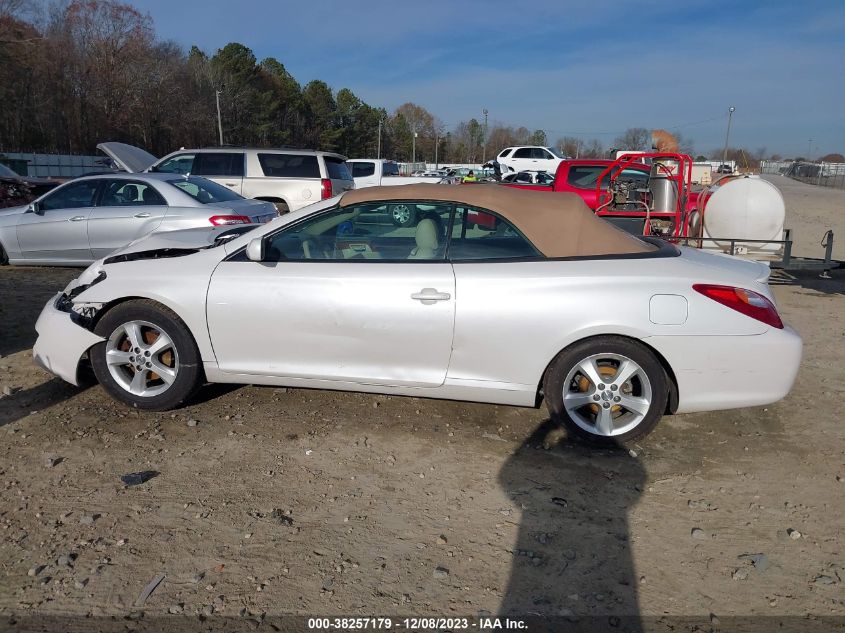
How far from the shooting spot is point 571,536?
122 inches

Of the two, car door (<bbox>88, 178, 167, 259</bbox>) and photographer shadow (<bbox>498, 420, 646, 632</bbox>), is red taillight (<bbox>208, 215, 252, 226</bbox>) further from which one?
A: photographer shadow (<bbox>498, 420, 646, 632</bbox>)

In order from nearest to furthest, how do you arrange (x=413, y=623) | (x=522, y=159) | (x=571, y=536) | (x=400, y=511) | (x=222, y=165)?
1. (x=413, y=623)
2. (x=571, y=536)
3. (x=400, y=511)
4. (x=222, y=165)
5. (x=522, y=159)

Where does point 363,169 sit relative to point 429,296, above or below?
above

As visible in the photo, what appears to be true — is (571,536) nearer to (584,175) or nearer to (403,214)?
(403,214)

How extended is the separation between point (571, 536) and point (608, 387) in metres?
1.14

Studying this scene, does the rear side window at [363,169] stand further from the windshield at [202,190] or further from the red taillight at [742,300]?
the red taillight at [742,300]

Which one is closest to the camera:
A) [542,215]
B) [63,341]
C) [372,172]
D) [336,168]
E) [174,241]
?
[542,215]

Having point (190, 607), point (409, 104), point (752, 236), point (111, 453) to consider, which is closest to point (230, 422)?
point (111, 453)

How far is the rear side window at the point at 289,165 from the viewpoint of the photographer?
1334 cm

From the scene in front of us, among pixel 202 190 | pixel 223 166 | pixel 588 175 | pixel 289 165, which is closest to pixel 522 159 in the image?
pixel 588 175

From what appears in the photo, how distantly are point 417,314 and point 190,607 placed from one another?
80.1 inches

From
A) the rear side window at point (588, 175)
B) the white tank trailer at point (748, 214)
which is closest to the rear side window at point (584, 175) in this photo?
the rear side window at point (588, 175)

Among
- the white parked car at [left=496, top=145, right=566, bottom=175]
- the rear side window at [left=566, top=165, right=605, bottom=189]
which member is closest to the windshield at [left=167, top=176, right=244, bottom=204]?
the rear side window at [left=566, top=165, right=605, bottom=189]

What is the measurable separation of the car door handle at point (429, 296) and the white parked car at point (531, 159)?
31.0 m
